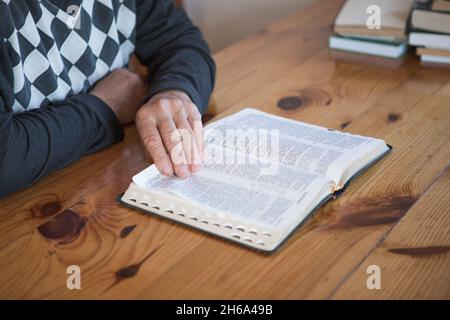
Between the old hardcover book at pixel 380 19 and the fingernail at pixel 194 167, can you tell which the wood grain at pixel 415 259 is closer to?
the fingernail at pixel 194 167

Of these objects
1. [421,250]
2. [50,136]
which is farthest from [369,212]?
[50,136]

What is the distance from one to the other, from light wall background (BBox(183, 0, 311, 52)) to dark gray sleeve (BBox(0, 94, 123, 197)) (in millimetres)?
1100

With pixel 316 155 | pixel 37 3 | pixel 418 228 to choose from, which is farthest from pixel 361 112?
pixel 37 3

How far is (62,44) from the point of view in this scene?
1.09 m

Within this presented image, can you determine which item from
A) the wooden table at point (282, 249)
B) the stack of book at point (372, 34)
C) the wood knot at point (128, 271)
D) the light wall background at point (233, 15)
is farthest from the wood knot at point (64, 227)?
the light wall background at point (233, 15)

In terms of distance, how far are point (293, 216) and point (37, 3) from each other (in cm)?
60

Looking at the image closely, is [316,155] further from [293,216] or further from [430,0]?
[430,0]

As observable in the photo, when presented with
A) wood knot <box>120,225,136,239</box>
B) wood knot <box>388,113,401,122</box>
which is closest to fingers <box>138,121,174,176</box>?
wood knot <box>120,225,136,239</box>

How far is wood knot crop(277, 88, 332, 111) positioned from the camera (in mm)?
1143

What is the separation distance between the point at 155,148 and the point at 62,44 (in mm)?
324

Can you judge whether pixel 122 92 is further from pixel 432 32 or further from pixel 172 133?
pixel 432 32

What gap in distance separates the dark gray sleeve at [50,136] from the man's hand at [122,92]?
0.03 meters

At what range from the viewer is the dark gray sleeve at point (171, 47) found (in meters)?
1.17

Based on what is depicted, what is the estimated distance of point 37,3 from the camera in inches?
39.9
